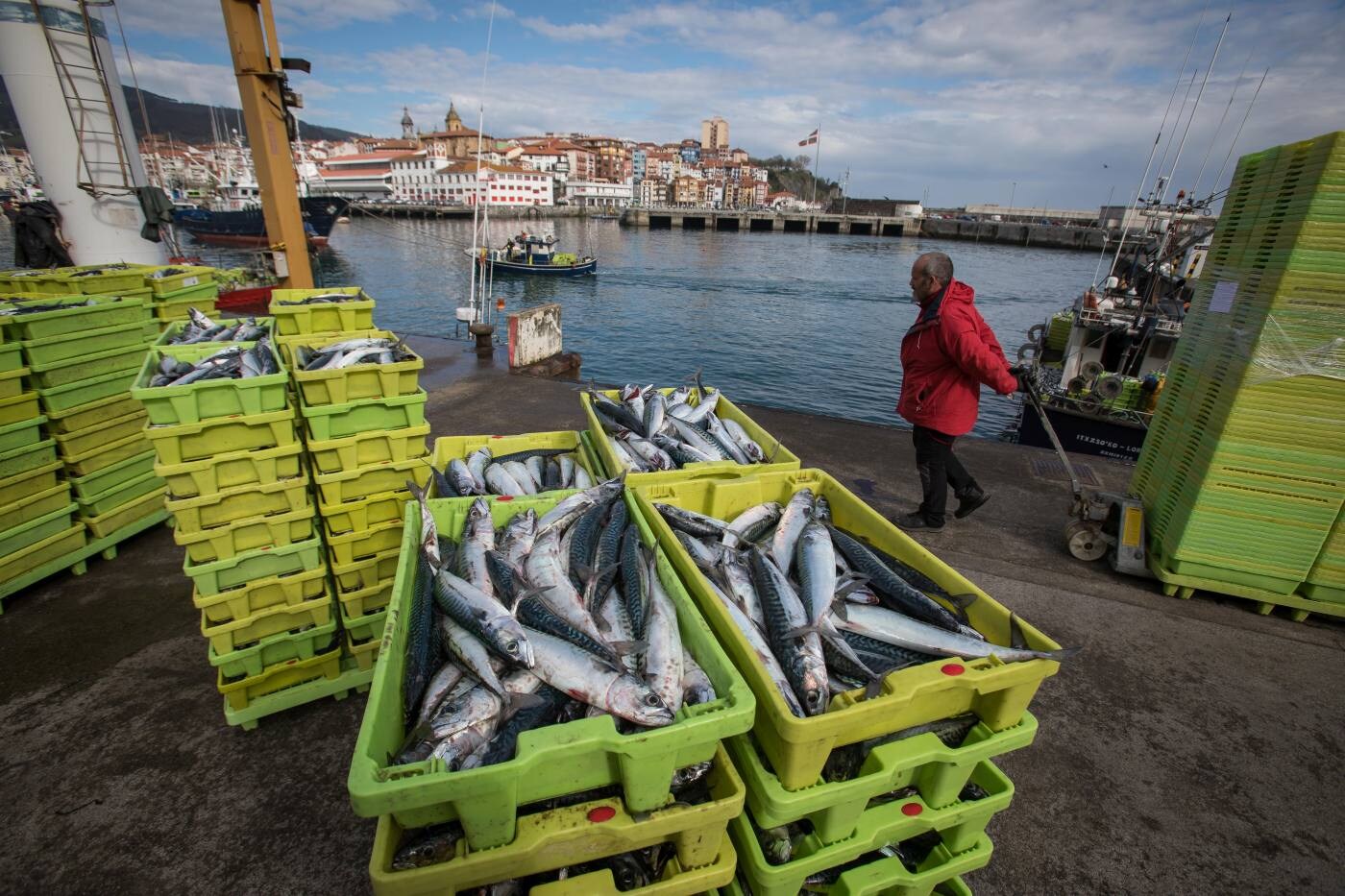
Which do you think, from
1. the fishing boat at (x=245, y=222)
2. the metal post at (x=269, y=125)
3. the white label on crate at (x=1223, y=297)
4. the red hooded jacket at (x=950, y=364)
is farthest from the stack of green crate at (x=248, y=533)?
the fishing boat at (x=245, y=222)

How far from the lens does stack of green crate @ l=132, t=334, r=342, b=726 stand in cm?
251

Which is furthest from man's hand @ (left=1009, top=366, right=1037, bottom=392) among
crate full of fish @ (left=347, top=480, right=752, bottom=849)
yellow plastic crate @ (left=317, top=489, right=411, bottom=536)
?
yellow plastic crate @ (left=317, top=489, right=411, bottom=536)

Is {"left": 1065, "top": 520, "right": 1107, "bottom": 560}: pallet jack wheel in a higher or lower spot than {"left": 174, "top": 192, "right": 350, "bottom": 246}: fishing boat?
lower

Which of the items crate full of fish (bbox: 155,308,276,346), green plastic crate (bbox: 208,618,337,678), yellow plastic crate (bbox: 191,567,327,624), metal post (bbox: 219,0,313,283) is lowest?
green plastic crate (bbox: 208,618,337,678)

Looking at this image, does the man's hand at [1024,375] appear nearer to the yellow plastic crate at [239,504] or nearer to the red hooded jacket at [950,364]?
the red hooded jacket at [950,364]

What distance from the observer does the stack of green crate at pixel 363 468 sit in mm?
2810

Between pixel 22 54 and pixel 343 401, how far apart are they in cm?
756

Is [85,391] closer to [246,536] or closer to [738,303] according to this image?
[246,536]

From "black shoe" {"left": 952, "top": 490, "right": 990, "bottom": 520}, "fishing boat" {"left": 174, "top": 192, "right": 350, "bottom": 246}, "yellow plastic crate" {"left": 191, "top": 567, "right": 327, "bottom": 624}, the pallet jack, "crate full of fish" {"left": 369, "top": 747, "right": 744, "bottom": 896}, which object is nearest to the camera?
"crate full of fish" {"left": 369, "top": 747, "right": 744, "bottom": 896}

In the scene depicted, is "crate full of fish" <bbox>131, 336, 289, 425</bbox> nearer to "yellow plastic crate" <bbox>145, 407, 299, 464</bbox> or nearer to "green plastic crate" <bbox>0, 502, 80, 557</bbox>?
"yellow plastic crate" <bbox>145, 407, 299, 464</bbox>

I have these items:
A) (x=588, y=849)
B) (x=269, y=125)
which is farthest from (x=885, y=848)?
(x=269, y=125)

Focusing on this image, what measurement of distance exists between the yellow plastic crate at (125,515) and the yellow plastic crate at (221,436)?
2553mm

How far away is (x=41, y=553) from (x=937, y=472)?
6.72 meters

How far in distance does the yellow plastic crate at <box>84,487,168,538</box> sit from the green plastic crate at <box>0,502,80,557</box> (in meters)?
0.14
